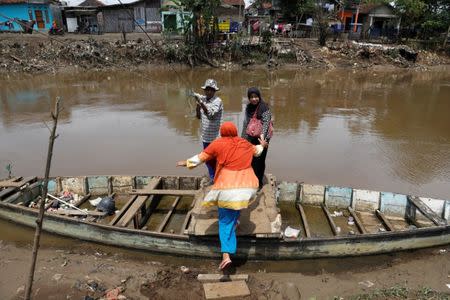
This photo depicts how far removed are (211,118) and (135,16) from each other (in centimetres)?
2887

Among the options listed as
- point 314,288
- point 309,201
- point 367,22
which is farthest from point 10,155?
point 367,22

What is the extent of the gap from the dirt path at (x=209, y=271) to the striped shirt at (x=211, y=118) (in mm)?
2084

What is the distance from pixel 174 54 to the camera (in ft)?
80.1

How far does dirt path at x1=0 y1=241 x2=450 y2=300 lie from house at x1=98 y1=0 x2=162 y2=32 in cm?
2834

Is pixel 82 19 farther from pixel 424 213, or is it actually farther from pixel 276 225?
pixel 424 213

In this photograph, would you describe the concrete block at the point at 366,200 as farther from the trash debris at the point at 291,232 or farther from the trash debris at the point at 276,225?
the trash debris at the point at 276,225

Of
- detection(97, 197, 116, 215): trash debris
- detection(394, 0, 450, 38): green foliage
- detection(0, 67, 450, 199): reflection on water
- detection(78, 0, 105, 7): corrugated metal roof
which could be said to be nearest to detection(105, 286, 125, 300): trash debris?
detection(97, 197, 116, 215): trash debris

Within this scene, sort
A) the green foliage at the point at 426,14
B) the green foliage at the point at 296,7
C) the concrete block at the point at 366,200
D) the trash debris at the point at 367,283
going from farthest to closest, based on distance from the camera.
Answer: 1. the green foliage at the point at 296,7
2. the green foliage at the point at 426,14
3. the concrete block at the point at 366,200
4. the trash debris at the point at 367,283

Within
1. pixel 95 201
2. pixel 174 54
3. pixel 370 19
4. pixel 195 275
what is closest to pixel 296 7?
pixel 370 19

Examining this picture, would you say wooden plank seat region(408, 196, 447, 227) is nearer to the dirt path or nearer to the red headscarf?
the dirt path

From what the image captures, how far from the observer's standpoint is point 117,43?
24.4 meters

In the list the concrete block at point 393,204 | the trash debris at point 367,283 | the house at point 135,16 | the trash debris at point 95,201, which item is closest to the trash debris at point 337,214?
the concrete block at point 393,204

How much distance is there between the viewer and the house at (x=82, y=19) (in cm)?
3025

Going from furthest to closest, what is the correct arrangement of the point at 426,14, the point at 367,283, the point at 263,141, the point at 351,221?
1. the point at 426,14
2. the point at 351,221
3. the point at 263,141
4. the point at 367,283
